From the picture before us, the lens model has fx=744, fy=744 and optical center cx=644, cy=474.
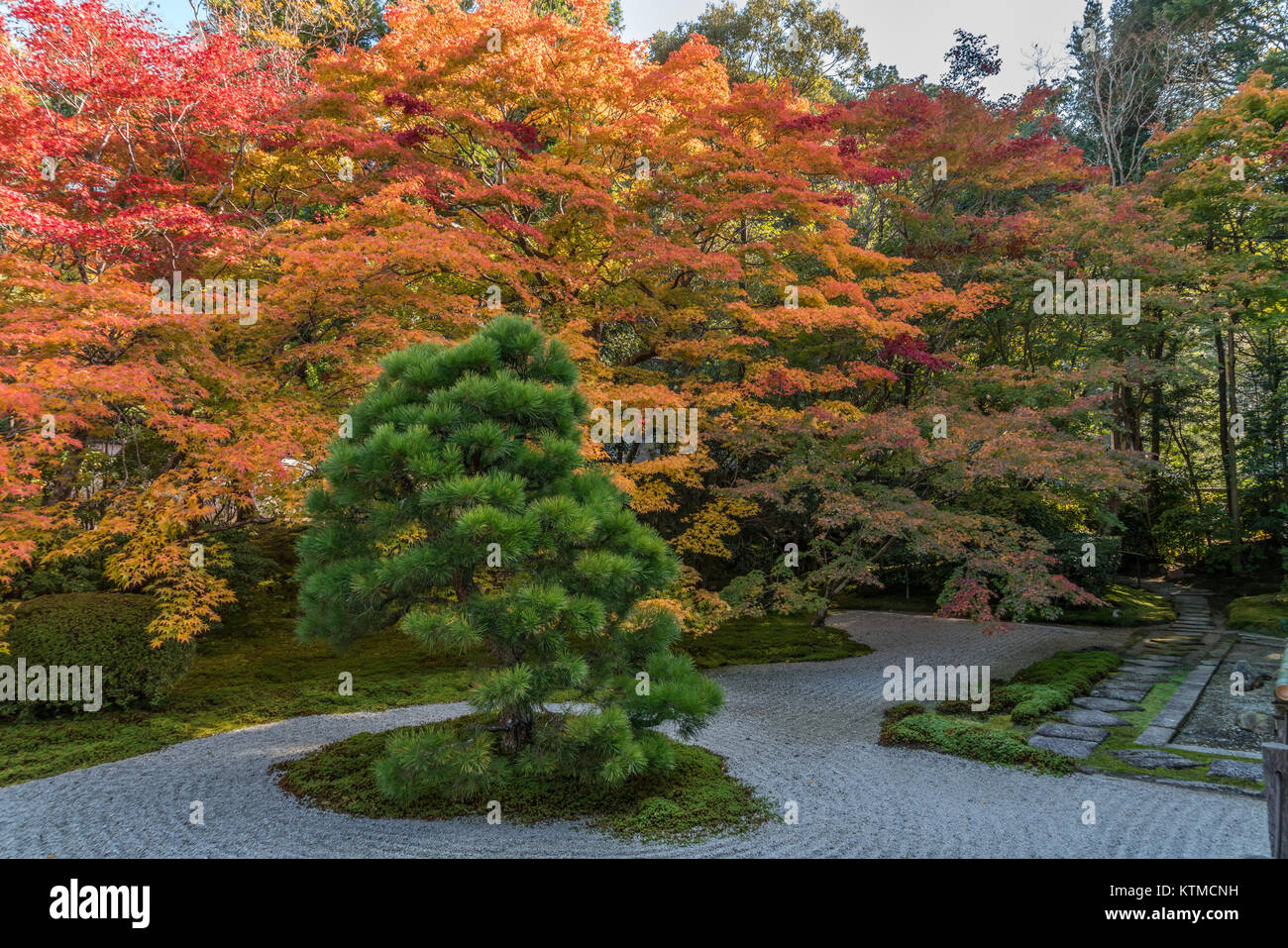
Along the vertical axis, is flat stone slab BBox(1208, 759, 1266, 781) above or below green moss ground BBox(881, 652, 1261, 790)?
above

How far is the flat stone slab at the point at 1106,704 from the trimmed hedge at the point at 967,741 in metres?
1.38

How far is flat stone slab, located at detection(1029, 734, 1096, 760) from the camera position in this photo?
5.78 m

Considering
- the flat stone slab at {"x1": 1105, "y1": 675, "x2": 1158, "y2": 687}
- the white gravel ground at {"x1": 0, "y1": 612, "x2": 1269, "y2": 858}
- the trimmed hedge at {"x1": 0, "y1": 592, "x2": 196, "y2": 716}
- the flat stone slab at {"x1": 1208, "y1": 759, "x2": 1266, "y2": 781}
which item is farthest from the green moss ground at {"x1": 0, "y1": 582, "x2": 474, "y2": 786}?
the flat stone slab at {"x1": 1105, "y1": 675, "x2": 1158, "y2": 687}

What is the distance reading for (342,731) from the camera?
642 cm

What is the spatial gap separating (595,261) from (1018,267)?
6044 mm

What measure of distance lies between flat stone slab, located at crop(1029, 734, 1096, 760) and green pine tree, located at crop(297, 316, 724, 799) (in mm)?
3116

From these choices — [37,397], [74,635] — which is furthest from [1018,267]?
[74,635]

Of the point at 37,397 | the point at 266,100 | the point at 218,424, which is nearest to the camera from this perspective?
the point at 37,397

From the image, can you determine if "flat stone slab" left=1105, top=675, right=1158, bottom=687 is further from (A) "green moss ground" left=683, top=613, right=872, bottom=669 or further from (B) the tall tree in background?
(B) the tall tree in background

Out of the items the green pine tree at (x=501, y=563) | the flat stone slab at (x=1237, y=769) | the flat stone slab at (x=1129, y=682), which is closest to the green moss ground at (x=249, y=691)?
the green pine tree at (x=501, y=563)

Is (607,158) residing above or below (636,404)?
above

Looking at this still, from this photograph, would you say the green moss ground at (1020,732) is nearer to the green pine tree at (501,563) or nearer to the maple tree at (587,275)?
the maple tree at (587,275)

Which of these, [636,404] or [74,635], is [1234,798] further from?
[74,635]

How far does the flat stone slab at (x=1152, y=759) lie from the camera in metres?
5.43
